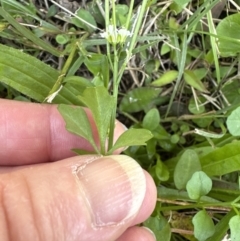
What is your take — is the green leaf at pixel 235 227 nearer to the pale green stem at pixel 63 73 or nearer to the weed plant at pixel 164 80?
the weed plant at pixel 164 80

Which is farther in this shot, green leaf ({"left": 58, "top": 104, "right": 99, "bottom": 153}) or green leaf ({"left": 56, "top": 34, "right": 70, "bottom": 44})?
green leaf ({"left": 56, "top": 34, "right": 70, "bottom": 44})

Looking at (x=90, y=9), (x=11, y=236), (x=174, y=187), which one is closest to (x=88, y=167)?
(x=11, y=236)

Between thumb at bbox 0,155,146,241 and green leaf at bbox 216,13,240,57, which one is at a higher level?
green leaf at bbox 216,13,240,57

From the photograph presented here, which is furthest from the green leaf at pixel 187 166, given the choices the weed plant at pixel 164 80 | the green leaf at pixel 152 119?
the green leaf at pixel 152 119

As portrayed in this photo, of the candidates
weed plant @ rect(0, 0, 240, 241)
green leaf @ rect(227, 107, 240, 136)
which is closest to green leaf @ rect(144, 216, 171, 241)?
weed plant @ rect(0, 0, 240, 241)

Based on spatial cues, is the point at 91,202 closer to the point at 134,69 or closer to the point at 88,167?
the point at 88,167

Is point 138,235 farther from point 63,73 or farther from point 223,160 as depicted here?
point 63,73

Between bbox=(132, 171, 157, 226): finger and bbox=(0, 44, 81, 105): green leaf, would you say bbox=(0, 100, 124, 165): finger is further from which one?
bbox=(132, 171, 157, 226): finger
